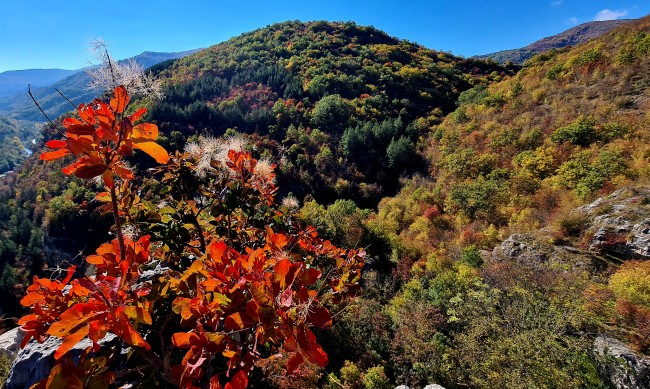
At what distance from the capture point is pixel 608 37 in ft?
55.8

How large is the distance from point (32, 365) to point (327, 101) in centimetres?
2821

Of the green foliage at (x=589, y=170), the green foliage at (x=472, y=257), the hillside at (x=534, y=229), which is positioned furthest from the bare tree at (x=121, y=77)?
the green foliage at (x=589, y=170)

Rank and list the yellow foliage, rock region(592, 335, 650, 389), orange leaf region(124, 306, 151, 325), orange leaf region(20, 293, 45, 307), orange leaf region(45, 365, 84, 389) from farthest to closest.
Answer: the yellow foliage
rock region(592, 335, 650, 389)
orange leaf region(20, 293, 45, 307)
orange leaf region(124, 306, 151, 325)
orange leaf region(45, 365, 84, 389)

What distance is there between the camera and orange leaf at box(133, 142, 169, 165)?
2.45 ft

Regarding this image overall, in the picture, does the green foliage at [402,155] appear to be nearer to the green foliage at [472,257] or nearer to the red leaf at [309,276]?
the green foliage at [472,257]

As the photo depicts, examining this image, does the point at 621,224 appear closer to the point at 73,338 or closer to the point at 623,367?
the point at 623,367

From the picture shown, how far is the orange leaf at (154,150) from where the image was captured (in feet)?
2.45

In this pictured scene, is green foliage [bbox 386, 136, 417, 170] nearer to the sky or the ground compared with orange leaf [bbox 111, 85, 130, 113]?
nearer to the ground

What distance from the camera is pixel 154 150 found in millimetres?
760

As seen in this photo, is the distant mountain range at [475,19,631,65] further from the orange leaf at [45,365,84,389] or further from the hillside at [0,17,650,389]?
the orange leaf at [45,365,84,389]

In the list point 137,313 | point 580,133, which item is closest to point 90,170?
point 137,313

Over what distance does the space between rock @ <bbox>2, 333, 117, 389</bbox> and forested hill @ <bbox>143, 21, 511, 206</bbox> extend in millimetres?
17508

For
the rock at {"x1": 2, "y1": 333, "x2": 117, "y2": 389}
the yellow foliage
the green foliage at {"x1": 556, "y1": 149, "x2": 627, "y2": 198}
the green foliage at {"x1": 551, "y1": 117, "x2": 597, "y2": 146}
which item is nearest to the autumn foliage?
the rock at {"x1": 2, "y1": 333, "x2": 117, "y2": 389}

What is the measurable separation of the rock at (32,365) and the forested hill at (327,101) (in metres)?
17.5
